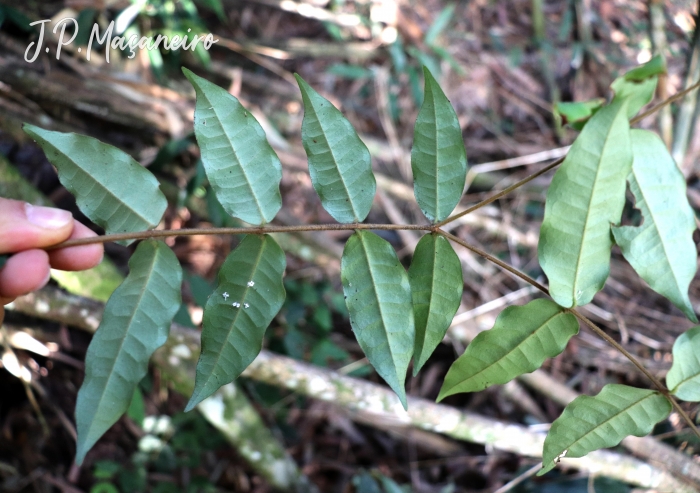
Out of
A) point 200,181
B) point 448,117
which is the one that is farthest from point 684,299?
point 200,181

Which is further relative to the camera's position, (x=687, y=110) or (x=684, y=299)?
(x=687, y=110)

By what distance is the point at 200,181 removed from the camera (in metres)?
1.59

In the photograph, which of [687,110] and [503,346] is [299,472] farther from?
[687,110]

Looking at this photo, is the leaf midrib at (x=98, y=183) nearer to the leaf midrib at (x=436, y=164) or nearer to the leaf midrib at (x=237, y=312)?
the leaf midrib at (x=237, y=312)

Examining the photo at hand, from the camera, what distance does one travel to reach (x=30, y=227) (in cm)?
79

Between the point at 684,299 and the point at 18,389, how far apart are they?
80.3 inches

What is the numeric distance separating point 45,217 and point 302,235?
1.23 meters

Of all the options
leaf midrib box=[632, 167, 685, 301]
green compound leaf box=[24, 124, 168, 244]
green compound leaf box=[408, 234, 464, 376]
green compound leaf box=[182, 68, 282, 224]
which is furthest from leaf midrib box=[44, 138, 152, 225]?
leaf midrib box=[632, 167, 685, 301]

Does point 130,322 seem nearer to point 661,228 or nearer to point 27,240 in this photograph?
point 27,240

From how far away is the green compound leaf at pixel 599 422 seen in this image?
2.68 feet

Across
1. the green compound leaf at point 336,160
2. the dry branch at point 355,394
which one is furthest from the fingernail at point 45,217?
the dry branch at point 355,394

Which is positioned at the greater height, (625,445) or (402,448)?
(625,445)

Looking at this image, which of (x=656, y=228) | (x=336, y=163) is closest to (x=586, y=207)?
(x=656, y=228)

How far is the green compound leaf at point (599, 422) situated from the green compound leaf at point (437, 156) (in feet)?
1.24
